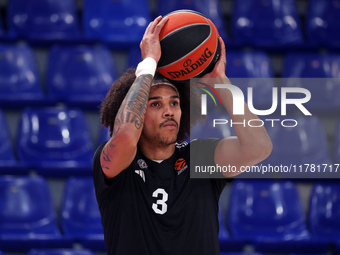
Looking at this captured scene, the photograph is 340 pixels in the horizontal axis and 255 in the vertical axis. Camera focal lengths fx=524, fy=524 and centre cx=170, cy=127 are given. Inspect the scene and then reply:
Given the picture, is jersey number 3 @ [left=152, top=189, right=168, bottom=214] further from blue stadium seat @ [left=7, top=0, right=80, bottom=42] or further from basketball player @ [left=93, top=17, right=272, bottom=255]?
blue stadium seat @ [left=7, top=0, right=80, bottom=42]

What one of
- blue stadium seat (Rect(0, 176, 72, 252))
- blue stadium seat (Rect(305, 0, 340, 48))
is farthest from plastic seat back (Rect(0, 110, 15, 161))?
blue stadium seat (Rect(305, 0, 340, 48))

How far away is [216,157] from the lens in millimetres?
1899

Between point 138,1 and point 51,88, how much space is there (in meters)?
1.12

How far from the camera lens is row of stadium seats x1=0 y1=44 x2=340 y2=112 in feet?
12.7

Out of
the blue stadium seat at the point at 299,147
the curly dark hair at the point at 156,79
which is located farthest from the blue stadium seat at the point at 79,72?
the curly dark hair at the point at 156,79

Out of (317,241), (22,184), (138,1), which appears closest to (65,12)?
(138,1)

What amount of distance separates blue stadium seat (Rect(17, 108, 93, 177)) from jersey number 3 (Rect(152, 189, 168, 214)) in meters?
1.73

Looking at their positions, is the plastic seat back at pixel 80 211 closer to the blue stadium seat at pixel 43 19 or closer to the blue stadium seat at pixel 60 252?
the blue stadium seat at pixel 60 252

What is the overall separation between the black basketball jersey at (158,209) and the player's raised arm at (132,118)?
8 cm

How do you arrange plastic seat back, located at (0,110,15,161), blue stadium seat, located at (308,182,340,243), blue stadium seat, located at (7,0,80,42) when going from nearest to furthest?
blue stadium seat, located at (308,182,340,243), plastic seat back, located at (0,110,15,161), blue stadium seat, located at (7,0,80,42)

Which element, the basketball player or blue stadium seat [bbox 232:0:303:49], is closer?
the basketball player

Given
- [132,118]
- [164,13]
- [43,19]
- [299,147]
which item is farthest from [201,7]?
[132,118]

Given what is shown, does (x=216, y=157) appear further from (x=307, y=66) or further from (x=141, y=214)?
(x=307, y=66)

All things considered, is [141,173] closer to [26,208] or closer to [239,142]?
[239,142]
